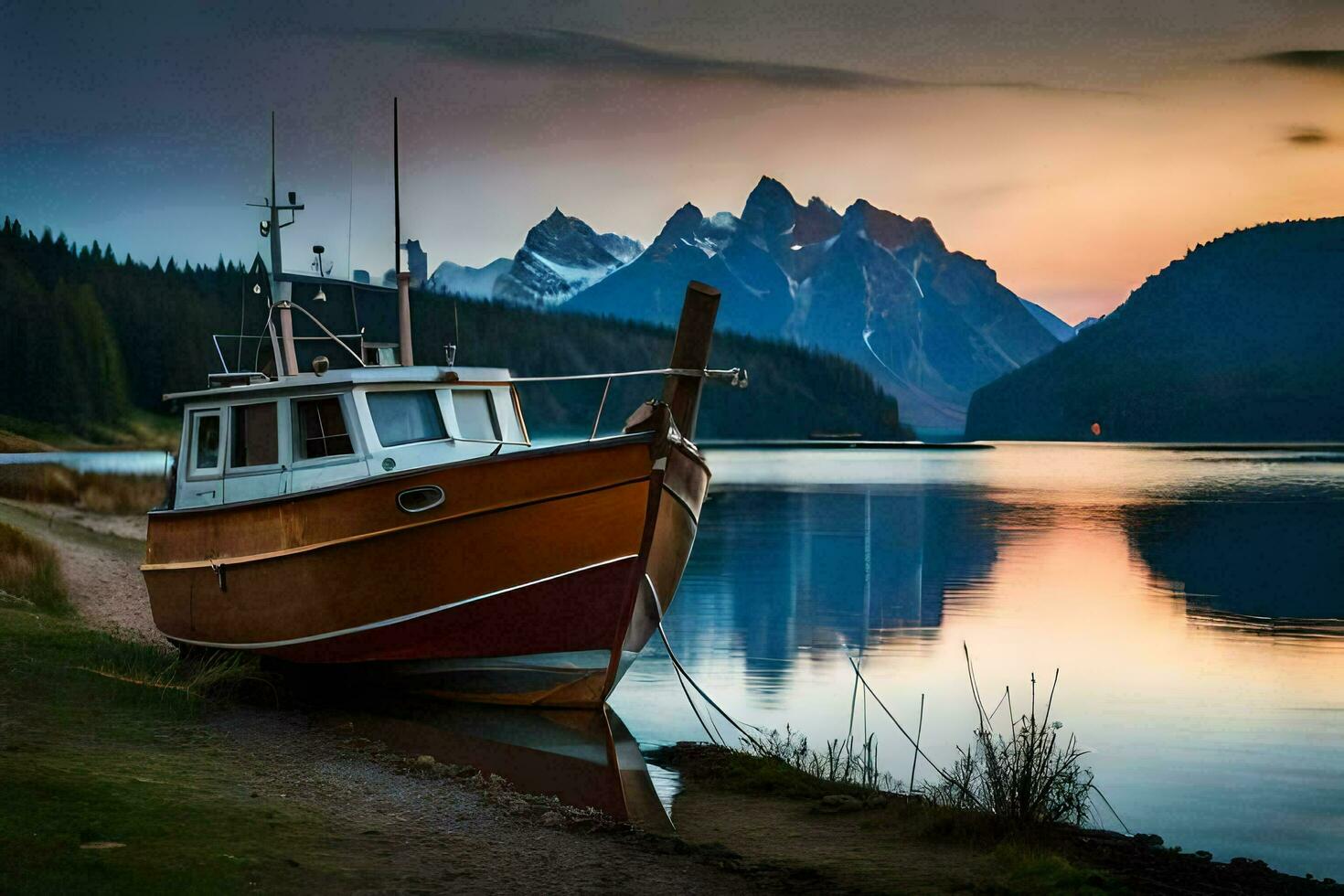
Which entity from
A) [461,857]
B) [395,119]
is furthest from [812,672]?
[461,857]

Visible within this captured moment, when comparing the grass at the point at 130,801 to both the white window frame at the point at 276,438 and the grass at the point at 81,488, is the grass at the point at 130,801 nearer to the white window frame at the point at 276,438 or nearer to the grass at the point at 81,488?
the white window frame at the point at 276,438

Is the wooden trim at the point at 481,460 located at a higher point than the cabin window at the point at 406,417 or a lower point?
lower

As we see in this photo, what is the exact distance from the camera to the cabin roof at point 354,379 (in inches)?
538

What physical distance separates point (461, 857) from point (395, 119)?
11.5m

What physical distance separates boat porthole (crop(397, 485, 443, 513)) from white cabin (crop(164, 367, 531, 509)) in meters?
0.57

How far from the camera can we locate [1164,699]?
56.9ft

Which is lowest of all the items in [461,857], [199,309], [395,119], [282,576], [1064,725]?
[1064,725]

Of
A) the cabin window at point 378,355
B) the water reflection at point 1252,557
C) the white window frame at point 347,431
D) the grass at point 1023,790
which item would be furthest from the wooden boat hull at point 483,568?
the water reflection at point 1252,557

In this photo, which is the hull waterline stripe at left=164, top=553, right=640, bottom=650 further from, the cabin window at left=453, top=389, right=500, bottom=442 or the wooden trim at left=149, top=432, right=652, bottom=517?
the cabin window at left=453, top=389, right=500, bottom=442

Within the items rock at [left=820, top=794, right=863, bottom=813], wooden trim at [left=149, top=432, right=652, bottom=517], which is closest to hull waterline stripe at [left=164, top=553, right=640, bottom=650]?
wooden trim at [left=149, top=432, right=652, bottom=517]

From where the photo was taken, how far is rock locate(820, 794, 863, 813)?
32.0 ft

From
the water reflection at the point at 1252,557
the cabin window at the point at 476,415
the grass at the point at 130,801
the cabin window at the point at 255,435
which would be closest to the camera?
the grass at the point at 130,801

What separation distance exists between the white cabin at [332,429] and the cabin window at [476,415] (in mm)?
12

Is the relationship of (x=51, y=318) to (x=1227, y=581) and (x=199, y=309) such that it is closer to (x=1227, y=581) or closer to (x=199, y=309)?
(x=199, y=309)
